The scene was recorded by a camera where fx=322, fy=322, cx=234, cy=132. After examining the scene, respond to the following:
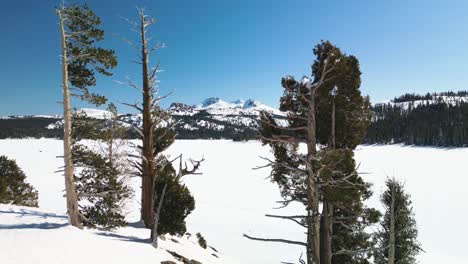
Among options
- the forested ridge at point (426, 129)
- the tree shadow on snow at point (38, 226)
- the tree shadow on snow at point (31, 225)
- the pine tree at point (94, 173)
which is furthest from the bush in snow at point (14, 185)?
the forested ridge at point (426, 129)

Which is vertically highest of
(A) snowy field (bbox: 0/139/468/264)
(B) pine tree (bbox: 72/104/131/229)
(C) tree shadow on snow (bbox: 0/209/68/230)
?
(B) pine tree (bbox: 72/104/131/229)

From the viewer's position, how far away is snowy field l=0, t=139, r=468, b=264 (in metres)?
10.1

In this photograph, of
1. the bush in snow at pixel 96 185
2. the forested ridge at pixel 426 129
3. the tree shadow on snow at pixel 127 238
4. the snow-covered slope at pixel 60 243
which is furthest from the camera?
the forested ridge at pixel 426 129

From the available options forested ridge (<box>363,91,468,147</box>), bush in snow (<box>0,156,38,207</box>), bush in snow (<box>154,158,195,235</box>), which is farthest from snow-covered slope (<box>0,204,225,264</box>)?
forested ridge (<box>363,91,468,147</box>)

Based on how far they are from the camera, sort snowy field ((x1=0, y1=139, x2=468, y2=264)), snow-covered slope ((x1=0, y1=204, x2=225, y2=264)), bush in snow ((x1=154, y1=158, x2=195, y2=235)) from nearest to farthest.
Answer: snow-covered slope ((x1=0, y1=204, x2=225, y2=264)), snowy field ((x1=0, y1=139, x2=468, y2=264)), bush in snow ((x1=154, y1=158, x2=195, y2=235))

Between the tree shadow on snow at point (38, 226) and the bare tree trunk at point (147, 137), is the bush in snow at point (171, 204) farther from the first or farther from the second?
the tree shadow on snow at point (38, 226)

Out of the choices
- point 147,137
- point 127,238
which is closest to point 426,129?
point 147,137

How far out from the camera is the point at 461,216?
32438mm

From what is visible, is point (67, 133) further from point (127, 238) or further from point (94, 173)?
point (127, 238)

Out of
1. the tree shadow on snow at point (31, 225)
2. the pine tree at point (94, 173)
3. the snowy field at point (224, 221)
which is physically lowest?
the snowy field at point (224, 221)

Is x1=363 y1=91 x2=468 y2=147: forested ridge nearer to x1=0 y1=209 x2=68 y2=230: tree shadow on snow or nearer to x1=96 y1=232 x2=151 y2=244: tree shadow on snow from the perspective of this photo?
x1=96 y1=232 x2=151 y2=244: tree shadow on snow

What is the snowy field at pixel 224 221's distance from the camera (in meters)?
10.1

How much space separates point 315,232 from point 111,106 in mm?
18579

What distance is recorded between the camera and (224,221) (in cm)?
3416
